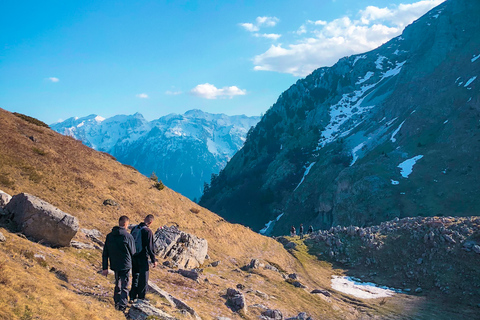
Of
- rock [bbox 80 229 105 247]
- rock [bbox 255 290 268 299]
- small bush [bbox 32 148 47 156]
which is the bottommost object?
rock [bbox 80 229 105 247]

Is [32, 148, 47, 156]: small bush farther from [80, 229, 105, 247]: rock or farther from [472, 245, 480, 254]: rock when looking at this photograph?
[472, 245, 480, 254]: rock

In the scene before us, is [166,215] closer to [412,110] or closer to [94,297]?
[94,297]

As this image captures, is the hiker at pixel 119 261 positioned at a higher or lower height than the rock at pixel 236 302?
higher

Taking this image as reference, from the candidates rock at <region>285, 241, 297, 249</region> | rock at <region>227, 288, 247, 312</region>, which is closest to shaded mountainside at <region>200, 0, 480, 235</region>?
rock at <region>285, 241, 297, 249</region>

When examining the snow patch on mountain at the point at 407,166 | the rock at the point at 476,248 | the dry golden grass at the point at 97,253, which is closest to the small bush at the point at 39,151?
the dry golden grass at the point at 97,253

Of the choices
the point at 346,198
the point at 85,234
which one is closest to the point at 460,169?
the point at 346,198

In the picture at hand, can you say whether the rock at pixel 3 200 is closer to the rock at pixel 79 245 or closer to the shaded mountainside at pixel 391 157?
the rock at pixel 79 245

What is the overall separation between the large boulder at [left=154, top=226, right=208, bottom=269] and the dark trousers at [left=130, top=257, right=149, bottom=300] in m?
10.8

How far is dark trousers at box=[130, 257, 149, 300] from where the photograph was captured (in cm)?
1204

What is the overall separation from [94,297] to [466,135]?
106674mm

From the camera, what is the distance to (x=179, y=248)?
24359 mm

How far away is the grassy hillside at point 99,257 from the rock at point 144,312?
0.43 metres

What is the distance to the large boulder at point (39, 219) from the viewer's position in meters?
14.3

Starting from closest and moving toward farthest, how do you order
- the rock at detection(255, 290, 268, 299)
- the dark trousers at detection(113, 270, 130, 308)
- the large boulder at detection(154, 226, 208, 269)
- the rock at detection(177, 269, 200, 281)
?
the dark trousers at detection(113, 270, 130, 308) → the rock at detection(177, 269, 200, 281) → the rock at detection(255, 290, 268, 299) → the large boulder at detection(154, 226, 208, 269)
